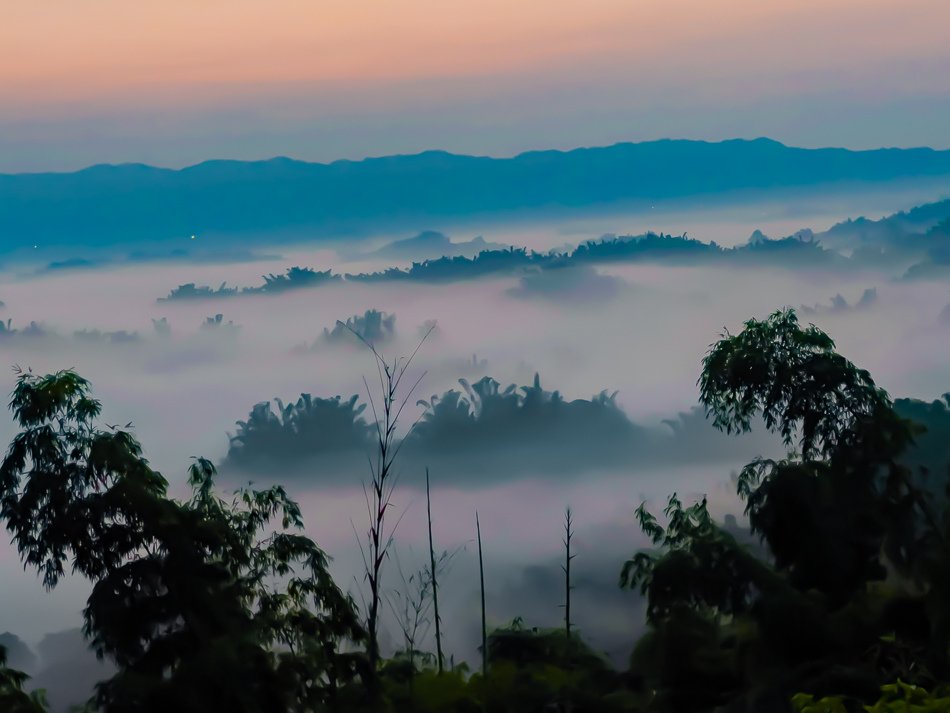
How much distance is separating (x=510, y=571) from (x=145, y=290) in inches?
3204

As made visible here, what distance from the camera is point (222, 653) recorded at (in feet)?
31.6

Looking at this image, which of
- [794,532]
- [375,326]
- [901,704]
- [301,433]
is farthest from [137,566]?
[375,326]

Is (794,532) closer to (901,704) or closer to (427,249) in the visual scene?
(901,704)

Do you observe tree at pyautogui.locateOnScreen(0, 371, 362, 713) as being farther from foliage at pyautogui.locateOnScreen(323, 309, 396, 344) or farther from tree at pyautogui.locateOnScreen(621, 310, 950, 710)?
foliage at pyautogui.locateOnScreen(323, 309, 396, 344)

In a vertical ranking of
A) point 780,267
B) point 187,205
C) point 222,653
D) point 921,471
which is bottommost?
point 222,653

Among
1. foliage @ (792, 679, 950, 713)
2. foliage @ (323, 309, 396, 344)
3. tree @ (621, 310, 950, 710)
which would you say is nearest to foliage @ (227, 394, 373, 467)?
foliage @ (323, 309, 396, 344)

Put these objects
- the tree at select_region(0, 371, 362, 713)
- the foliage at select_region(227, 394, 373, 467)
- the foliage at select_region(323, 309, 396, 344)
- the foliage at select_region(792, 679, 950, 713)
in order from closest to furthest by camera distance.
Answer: the foliage at select_region(792, 679, 950, 713) < the tree at select_region(0, 371, 362, 713) < the foliage at select_region(227, 394, 373, 467) < the foliage at select_region(323, 309, 396, 344)

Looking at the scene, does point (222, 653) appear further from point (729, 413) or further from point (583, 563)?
point (583, 563)

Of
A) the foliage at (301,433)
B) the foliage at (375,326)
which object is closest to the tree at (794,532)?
the foliage at (301,433)

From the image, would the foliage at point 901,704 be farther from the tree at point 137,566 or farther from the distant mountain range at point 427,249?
the distant mountain range at point 427,249

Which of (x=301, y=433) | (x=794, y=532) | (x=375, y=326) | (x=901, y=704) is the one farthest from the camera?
(x=375, y=326)

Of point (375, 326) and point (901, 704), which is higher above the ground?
point (375, 326)

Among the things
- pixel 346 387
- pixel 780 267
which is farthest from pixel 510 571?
pixel 780 267

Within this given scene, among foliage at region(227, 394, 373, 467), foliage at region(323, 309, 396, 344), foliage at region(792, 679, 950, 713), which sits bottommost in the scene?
foliage at region(792, 679, 950, 713)
